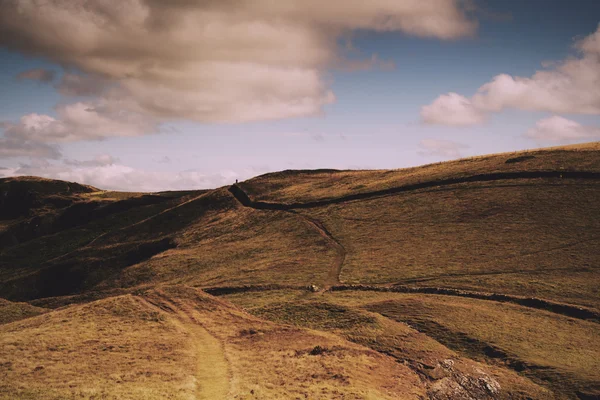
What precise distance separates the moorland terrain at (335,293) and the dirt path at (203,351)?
189 mm

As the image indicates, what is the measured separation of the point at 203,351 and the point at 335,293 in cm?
2095

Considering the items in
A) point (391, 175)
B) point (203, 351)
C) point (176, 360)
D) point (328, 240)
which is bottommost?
point (203, 351)

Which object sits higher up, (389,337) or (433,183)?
(433,183)

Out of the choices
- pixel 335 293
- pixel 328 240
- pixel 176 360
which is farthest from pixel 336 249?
pixel 176 360

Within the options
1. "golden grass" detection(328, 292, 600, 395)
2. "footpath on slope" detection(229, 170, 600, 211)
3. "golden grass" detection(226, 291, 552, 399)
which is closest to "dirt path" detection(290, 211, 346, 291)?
"golden grass" detection(226, 291, 552, 399)

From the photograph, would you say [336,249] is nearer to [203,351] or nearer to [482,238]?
[482,238]

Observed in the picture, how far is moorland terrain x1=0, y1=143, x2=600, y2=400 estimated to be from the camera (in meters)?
28.0

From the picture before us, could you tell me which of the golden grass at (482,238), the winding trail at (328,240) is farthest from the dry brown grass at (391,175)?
the golden grass at (482,238)

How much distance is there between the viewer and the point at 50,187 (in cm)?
15250

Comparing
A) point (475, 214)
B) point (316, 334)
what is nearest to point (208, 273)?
point (316, 334)

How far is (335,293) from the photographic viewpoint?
4997 cm

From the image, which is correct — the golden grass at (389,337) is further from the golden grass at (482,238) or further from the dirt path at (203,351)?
the golden grass at (482,238)

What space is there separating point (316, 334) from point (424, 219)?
37823 millimetres

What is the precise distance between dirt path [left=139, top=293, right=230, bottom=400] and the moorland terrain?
0.19 metres
